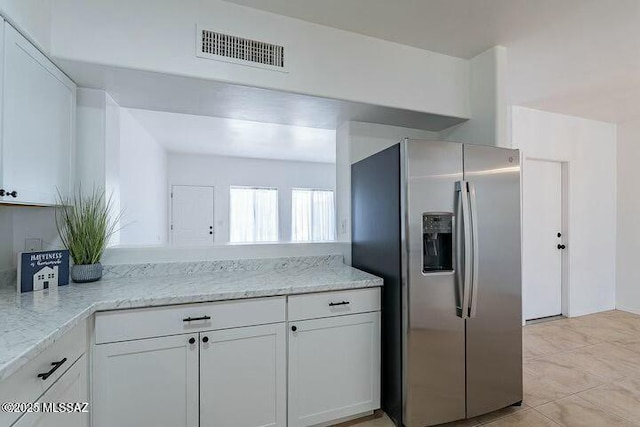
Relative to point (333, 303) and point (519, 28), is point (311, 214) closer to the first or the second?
point (333, 303)

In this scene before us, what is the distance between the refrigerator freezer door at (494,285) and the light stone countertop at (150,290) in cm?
66

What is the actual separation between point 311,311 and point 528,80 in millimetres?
2788

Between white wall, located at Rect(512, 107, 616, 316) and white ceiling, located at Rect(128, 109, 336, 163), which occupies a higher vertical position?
white ceiling, located at Rect(128, 109, 336, 163)

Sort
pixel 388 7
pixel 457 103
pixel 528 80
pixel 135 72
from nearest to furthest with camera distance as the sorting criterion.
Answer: pixel 135 72 < pixel 388 7 < pixel 457 103 < pixel 528 80

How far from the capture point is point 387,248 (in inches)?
73.9

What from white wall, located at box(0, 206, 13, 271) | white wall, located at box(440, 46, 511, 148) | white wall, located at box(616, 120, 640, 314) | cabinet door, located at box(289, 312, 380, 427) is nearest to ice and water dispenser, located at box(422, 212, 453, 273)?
cabinet door, located at box(289, 312, 380, 427)

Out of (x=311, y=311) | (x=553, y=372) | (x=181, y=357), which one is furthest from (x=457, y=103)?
(x=181, y=357)

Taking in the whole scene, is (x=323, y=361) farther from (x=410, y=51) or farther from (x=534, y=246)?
(x=534, y=246)

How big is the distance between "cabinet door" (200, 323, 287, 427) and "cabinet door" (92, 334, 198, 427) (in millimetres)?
66

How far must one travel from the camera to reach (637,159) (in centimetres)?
386

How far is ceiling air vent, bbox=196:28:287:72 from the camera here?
67.0 inches

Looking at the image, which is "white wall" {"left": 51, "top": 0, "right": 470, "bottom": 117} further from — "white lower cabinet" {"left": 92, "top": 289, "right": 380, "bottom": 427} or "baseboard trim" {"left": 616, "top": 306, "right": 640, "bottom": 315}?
"baseboard trim" {"left": 616, "top": 306, "right": 640, "bottom": 315}

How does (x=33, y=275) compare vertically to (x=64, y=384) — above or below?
above

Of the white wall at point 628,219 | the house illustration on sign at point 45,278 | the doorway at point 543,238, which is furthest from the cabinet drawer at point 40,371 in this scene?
the white wall at point 628,219
